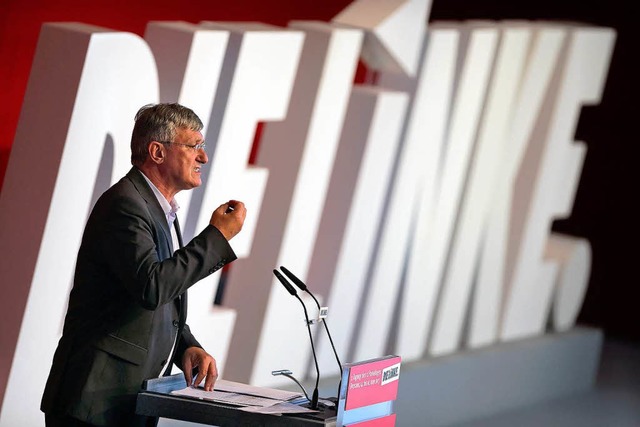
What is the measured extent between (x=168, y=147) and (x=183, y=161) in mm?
46

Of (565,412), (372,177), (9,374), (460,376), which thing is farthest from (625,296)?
(9,374)

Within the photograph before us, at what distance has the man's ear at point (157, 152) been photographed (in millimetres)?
2891

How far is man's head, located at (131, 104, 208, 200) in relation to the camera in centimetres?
289

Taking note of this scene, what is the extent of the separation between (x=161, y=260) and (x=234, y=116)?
1.99 meters

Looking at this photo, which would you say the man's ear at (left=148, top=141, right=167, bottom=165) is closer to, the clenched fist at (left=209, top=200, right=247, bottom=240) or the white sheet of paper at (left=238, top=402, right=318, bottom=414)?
the clenched fist at (left=209, top=200, right=247, bottom=240)

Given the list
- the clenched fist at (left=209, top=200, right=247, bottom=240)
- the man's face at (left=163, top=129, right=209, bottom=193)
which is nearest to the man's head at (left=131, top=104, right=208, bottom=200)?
the man's face at (left=163, top=129, right=209, bottom=193)

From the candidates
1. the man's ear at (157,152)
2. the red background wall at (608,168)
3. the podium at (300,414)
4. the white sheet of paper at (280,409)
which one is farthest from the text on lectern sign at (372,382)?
the red background wall at (608,168)

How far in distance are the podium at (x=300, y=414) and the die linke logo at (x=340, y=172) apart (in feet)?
0.36

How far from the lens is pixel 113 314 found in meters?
2.82

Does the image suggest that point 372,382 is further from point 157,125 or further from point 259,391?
point 157,125

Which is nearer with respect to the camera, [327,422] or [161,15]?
[327,422]

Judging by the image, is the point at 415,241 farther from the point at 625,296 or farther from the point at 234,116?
the point at 625,296

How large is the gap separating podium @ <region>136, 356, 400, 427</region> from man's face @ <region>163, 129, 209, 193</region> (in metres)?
0.44

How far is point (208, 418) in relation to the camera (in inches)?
109
